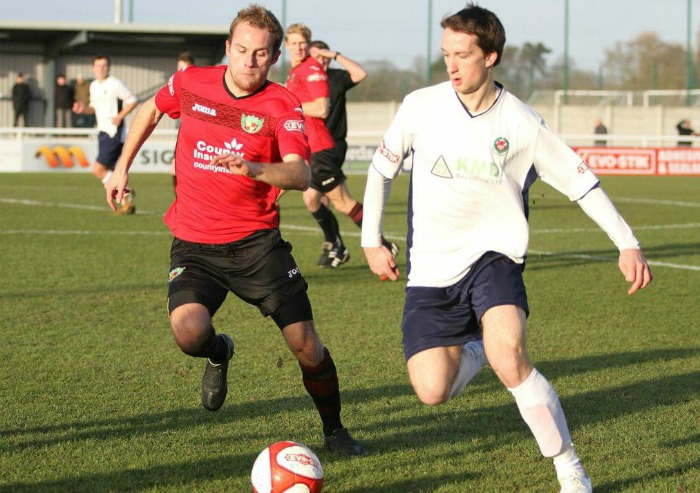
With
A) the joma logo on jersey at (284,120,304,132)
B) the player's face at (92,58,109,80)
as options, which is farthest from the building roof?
the joma logo on jersey at (284,120,304,132)

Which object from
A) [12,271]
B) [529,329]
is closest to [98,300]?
[12,271]

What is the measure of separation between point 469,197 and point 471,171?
11cm

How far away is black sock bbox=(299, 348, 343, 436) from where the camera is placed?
468cm

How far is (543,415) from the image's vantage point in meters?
3.94

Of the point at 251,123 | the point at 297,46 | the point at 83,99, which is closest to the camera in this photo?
the point at 251,123

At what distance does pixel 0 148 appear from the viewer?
27.0 m

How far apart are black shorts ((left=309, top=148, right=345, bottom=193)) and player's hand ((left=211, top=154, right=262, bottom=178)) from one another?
248 inches

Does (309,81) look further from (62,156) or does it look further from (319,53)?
(62,156)

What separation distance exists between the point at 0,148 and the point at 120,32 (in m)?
9.47

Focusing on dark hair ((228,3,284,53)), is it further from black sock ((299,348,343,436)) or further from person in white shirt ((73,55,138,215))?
person in white shirt ((73,55,138,215))

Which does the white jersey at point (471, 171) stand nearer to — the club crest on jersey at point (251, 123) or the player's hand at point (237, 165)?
the player's hand at point (237, 165)

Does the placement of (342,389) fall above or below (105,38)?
below

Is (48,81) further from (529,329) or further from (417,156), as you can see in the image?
(417,156)

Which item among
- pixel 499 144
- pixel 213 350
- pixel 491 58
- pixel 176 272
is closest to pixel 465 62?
pixel 491 58
